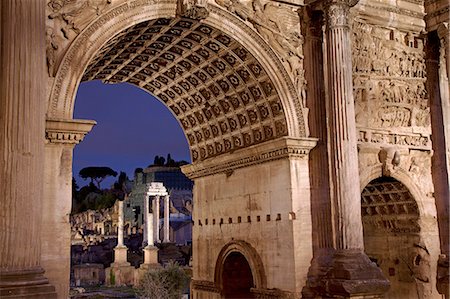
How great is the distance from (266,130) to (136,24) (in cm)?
444

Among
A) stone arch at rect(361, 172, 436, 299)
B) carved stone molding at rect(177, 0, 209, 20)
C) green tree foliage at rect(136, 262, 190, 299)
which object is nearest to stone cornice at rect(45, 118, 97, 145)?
carved stone molding at rect(177, 0, 209, 20)

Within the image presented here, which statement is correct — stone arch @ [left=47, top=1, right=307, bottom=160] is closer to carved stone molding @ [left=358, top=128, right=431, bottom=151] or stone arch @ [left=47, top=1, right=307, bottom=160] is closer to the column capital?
carved stone molding @ [left=358, top=128, right=431, bottom=151]

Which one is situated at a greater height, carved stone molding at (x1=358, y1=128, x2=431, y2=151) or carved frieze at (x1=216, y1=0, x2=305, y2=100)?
carved frieze at (x1=216, y1=0, x2=305, y2=100)

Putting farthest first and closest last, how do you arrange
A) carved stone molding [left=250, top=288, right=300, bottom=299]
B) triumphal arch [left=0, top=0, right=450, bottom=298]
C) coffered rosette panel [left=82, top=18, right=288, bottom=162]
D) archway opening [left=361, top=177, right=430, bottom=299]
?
1. archway opening [left=361, top=177, right=430, bottom=299]
2. coffered rosette panel [left=82, top=18, right=288, bottom=162]
3. carved stone molding [left=250, top=288, right=300, bottom=299]
4. triumphal arch [left=0, top=0, right=450, bottom=298]

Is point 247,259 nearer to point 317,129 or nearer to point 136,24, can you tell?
point 317,129

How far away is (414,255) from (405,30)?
6.19 m

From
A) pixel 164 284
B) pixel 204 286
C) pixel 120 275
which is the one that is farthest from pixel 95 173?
pixel 204 286

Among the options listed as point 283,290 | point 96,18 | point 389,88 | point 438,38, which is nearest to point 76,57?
point 96,18

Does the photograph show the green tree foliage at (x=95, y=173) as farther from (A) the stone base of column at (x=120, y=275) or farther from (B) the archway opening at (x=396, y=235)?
(B) the archway opening at (x=396, y=235)

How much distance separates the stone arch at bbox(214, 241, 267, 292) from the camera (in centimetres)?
1445

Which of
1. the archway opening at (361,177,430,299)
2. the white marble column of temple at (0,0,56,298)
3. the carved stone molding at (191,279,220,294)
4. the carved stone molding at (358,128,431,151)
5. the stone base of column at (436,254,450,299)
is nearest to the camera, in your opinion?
the white marble column of temple at (0,0,56,298)

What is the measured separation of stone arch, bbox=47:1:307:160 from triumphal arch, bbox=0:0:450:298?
0.03 metres

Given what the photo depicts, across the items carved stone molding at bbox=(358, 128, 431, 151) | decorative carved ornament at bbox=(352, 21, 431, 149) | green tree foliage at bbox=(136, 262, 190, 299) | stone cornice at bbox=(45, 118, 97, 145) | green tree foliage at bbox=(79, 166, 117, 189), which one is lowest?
green tree foliage at bbox=(136, 262, 190, 299)

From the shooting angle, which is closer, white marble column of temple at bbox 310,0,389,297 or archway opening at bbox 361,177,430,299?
white marble column of temple at bbox 310,0,389,297
